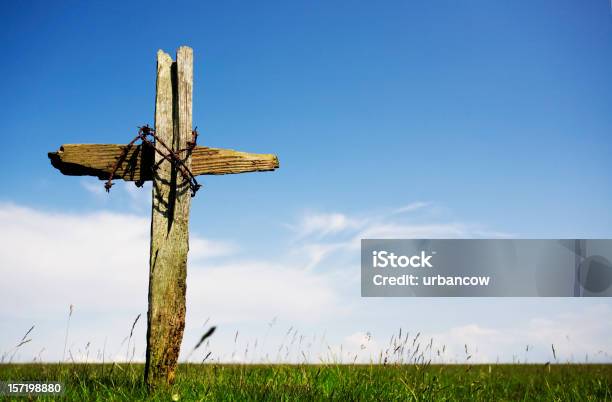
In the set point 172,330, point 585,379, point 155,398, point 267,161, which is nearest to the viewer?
point 155,398

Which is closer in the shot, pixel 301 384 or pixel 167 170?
pixel 167 170

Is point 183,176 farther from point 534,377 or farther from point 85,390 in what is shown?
point 534,377

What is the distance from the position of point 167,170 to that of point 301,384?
222 cm

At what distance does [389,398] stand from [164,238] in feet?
7.49

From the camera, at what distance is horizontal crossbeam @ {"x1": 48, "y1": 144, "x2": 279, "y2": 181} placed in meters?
4.68

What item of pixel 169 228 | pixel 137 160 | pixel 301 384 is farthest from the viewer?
pixel 301 384

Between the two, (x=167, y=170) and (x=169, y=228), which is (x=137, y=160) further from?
(x=169, y=228)

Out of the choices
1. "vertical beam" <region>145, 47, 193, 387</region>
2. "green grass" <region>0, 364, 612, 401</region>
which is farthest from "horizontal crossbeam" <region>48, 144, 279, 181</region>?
"green grass" <region>0, 364, 612, 401</region>

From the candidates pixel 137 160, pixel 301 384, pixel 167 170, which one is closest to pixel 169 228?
pixel 167 170

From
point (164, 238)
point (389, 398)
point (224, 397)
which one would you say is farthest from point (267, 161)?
point (389, 398)

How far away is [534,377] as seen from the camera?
24.3 ft

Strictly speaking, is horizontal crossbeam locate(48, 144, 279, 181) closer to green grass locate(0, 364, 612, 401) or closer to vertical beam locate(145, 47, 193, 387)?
vertical beam locate(145, 47, 193, 387)

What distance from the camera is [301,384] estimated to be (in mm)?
4938

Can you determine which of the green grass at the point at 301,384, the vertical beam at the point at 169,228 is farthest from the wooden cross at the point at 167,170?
the green grass at the point at 301,384
